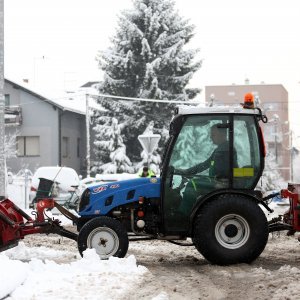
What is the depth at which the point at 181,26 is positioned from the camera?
1576 inches

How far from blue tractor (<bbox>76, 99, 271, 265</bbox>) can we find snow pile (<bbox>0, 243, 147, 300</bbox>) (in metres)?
0.91

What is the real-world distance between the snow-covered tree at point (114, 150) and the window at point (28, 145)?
707 centimetres

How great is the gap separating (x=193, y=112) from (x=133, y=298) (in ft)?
11.0

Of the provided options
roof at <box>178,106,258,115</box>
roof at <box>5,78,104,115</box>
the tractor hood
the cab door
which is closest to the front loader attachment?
the tractor hood

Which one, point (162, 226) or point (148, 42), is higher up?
point (148, 42)

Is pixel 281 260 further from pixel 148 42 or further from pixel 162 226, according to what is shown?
pixel 148 42

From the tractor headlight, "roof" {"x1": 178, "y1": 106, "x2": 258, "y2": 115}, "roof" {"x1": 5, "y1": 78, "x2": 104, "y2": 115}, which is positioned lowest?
the tractor headlight

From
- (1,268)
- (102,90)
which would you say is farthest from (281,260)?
(102,90)

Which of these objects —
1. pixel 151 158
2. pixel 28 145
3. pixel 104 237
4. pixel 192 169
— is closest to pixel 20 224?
pixel 104 237

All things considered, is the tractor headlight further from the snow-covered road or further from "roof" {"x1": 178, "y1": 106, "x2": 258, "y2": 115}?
"roof" {"x1": 178, "y1": 106, "x2": 258, "y2": 115}

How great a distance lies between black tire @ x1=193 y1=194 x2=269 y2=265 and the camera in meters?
9.03

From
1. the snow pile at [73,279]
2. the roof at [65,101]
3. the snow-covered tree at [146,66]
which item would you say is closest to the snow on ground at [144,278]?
the snow pile at [73,279]

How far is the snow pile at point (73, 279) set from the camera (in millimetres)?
6668

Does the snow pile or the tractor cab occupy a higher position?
the tractor cab
